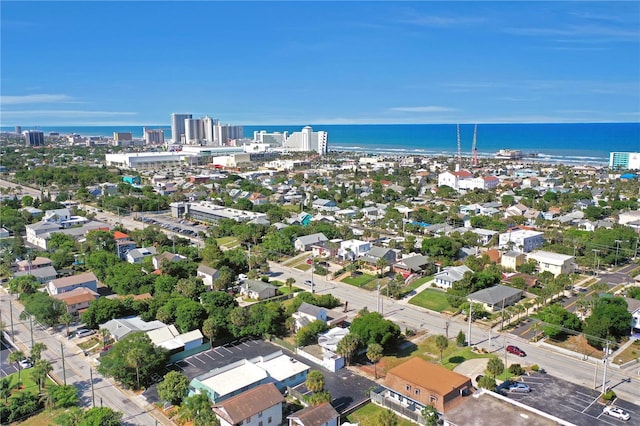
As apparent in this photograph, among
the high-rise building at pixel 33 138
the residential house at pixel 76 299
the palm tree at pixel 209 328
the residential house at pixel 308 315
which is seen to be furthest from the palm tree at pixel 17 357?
the high-rise building at pixel 33 138

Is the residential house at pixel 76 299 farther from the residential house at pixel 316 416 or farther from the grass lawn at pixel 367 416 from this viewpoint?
the grass lawn at pixel 367 416

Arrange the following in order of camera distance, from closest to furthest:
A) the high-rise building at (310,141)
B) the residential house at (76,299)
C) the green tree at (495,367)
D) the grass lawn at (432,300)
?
the green tree at (495,367)
the residential house at (76,299)
the grass lawn at (432,300)
the high-rise building at (310,141)

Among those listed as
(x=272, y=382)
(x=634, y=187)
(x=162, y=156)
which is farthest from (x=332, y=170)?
(x=272, y=382)

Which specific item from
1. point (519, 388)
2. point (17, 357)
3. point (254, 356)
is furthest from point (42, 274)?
point (519, 388)

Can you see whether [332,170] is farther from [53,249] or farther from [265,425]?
[265,425]

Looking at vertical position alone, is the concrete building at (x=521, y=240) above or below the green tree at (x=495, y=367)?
above

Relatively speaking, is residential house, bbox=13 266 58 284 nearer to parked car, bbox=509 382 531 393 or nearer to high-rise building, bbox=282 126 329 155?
parked car, bbox=509 382 531 393
